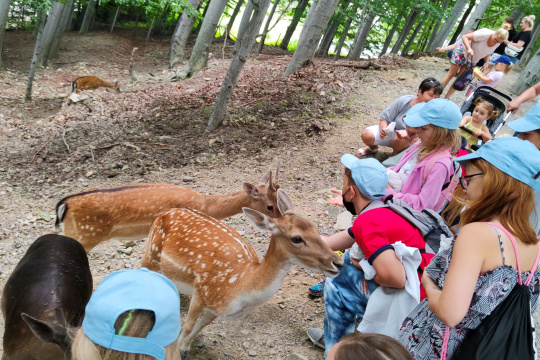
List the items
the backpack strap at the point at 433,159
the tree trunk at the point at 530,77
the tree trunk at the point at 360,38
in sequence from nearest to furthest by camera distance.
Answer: the backpack strap at the point at 433,159
the tree trunk at the point at 530,77
the tree trunk at the point at 360,38

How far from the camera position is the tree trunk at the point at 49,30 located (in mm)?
14725

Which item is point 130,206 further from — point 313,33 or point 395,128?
point 313,33

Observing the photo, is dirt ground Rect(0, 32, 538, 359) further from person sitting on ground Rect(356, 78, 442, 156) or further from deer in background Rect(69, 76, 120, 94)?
person sitting on ground Rect(356, 78, 442, 156)

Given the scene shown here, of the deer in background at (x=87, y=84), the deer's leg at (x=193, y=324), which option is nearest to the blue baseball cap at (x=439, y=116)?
the deer's leg at (x=193, y=324)

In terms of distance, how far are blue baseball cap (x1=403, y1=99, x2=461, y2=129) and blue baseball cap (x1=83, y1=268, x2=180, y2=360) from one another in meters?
3.00

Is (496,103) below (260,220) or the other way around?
the other way around

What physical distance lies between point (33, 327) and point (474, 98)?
6.49m

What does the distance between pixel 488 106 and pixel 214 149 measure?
14.6 feet

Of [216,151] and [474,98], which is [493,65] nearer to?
[474,98]

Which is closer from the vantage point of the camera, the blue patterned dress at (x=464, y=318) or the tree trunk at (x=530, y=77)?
the blue patterned dress at (x=464, y=318)

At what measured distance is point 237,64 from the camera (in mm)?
7820

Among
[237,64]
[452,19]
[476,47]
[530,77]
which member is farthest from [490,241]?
[452,19]

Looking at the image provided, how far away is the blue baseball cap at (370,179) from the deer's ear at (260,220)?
755mm

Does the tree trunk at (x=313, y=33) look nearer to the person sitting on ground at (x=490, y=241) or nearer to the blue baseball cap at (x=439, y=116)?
the blue baseball cap at (x=439, y=116)
